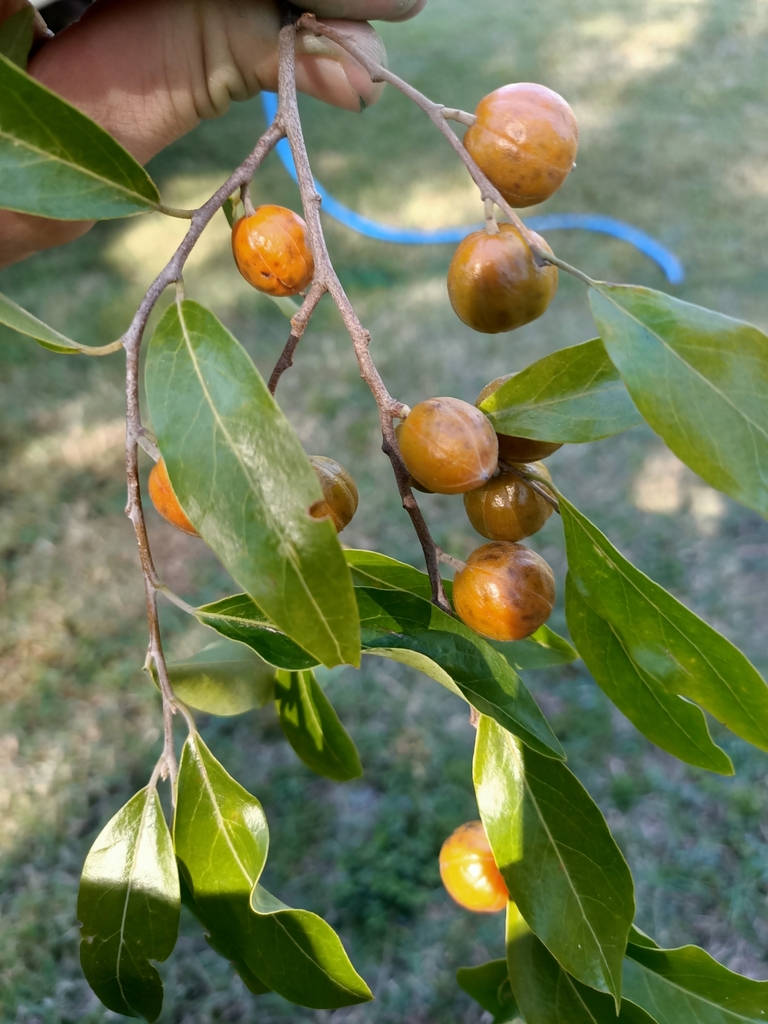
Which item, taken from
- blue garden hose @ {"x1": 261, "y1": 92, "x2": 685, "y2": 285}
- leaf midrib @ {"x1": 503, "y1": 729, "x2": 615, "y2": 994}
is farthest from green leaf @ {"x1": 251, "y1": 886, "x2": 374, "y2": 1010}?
blue garden hose @ {"x1": 261, "y1": 92, "x2": 685, "y2": 285}

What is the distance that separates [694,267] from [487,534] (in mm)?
3709

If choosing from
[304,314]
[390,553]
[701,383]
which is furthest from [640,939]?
[390,553]

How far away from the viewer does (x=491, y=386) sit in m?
0.80

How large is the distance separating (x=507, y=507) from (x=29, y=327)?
1.51 feet

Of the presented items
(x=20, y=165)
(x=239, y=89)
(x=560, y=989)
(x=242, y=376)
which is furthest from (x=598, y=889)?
(x=239, y=89)

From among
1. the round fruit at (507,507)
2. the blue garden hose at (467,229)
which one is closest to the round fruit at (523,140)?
the round fruit at (507,507)

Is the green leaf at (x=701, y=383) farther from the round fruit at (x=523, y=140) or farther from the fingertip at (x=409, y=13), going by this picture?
the fingertip at (x=409, y=13)

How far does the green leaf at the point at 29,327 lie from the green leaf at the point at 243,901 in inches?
16.4

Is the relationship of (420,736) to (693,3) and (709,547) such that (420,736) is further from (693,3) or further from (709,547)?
(693,3)

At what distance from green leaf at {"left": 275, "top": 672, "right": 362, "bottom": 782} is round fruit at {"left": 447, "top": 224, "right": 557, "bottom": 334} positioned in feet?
1.99

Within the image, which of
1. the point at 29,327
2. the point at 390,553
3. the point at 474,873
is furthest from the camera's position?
the point at 390,553

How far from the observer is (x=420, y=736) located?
7.48 feet

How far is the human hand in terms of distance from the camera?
3.83 feet

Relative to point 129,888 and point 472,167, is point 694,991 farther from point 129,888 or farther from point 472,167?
point 472,167
